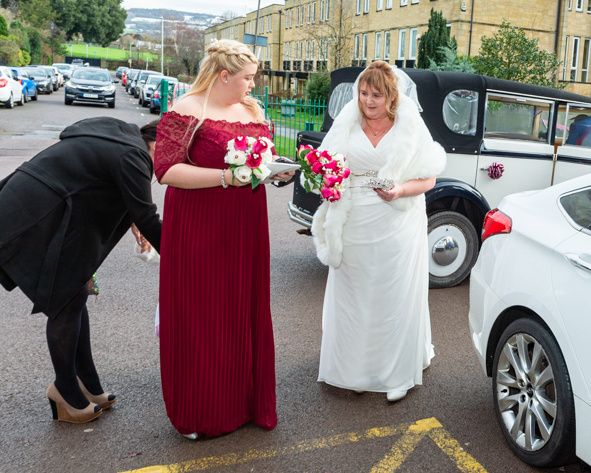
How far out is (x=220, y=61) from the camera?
10.7 ft

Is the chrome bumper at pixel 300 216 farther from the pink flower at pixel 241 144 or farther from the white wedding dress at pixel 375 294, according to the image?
the pink flower at pixel 241 144

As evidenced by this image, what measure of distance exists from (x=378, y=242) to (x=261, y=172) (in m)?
1.15

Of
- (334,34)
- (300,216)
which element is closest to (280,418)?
(300,216)

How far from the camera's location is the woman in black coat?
328 cm

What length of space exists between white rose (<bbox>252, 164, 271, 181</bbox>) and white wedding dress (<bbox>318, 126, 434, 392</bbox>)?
3.22 ft

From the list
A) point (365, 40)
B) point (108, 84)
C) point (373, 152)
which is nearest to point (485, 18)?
point (365, 40)

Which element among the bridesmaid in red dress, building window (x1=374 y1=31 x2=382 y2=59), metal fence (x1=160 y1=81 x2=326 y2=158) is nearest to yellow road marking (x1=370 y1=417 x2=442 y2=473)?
the bridesmaid in red dress

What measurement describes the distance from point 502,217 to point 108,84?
100 ft

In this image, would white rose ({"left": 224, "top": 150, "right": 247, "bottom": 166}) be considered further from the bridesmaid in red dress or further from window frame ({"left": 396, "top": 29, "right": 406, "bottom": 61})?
window frame ({"left": 396, "top": 29, "right": 406, "bottom": 61})

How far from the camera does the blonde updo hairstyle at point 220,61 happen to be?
10.7 ft

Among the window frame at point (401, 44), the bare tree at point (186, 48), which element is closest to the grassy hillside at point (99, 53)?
the bare tree at point (186, 48)

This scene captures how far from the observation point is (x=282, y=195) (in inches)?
479

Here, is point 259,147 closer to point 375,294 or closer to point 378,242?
point 378,242

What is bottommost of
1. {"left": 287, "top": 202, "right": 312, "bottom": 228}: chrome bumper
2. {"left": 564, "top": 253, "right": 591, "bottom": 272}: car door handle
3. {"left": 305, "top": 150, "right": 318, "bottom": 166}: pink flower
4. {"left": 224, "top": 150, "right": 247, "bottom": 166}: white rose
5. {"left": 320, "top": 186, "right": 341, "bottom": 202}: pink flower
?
{"left": 287, "top": 202, "right": 312, "bottom": 228}: chrome bumper
